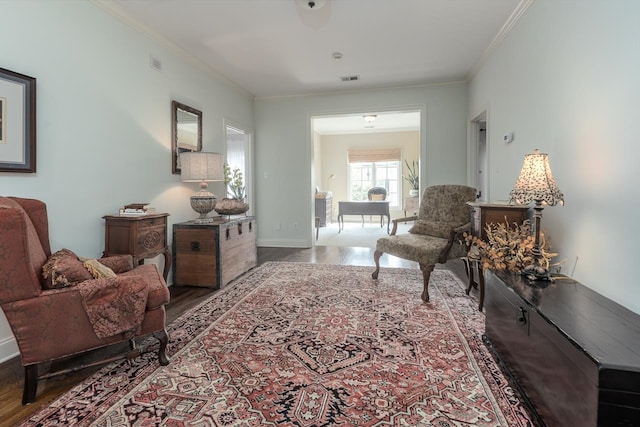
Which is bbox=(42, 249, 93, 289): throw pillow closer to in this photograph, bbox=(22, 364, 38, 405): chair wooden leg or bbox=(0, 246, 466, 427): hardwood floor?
bbox=(22, 364, 38, 405): chair wooden leg

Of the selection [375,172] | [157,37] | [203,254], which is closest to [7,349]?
[203,254]

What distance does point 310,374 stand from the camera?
1735mm

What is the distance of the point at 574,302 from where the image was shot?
1.47 meters

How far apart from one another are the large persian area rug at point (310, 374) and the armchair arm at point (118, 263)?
0.55 metres

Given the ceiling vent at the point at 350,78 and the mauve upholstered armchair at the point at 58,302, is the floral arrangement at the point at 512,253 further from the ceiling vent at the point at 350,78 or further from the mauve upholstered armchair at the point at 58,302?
the ceiling vent at the point at 350,78

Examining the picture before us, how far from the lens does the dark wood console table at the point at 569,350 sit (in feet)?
3.15

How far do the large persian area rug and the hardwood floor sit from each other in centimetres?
10

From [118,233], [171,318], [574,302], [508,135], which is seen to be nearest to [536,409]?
[574,302]

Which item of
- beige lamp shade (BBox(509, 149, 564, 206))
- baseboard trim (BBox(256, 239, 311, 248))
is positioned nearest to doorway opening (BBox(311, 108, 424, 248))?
baseboard trim (BBox(256, 239, 311, 248))

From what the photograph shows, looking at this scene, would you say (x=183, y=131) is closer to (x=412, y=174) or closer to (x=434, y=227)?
(x=434, y=227)

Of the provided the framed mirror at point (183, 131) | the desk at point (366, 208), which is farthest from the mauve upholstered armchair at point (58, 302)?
the desk at point (366, 208)

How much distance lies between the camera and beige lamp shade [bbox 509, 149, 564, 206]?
188 cm

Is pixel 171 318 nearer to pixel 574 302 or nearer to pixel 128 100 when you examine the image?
pixel 128 100

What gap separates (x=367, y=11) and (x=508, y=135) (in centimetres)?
185
